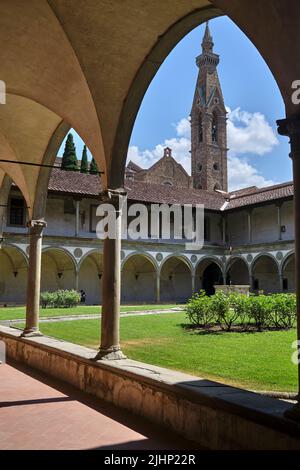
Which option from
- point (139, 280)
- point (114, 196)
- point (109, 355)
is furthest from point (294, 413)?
point (139, 280)

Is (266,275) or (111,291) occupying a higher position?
(266,275)

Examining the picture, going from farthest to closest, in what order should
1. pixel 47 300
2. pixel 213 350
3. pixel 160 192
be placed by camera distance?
1. pixel 160 192
2. pixel 47 300
3. pixel 213 350

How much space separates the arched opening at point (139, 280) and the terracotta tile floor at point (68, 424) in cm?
2516

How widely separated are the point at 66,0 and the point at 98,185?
74.4ft

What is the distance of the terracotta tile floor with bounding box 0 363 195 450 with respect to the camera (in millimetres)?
3842

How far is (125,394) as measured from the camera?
496cm

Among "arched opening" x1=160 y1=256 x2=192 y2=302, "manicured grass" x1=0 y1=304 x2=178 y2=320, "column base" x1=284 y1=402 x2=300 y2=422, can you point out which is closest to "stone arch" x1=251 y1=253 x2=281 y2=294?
"arched opening" x1=160 y1=256 x2=192 y2=302

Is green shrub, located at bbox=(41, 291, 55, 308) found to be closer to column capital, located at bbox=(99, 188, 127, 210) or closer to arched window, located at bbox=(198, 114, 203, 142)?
column capital, located at bbox=(99, 188, 127, 210)

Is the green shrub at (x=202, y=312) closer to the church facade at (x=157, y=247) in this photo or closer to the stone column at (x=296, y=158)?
the stone column at (x=296, y=158)

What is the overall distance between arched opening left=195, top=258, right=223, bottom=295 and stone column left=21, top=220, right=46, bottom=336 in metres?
25.0

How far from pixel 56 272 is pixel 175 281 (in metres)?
9.15

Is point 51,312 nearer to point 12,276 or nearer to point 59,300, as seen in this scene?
point 59,300

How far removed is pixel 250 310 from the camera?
39.0ft

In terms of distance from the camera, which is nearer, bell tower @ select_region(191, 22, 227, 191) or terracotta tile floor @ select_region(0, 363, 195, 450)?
terracotta tile floor @ select_region(0, 363, 195, 450)
